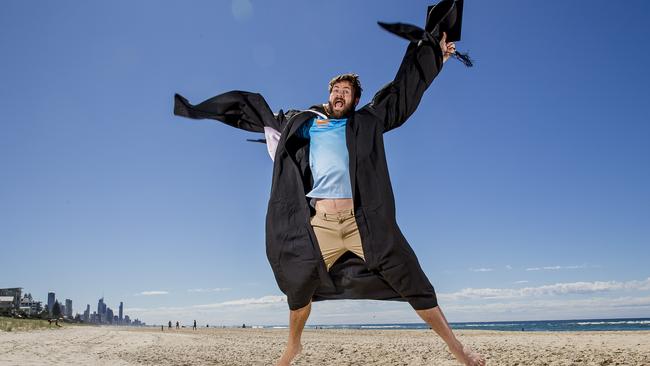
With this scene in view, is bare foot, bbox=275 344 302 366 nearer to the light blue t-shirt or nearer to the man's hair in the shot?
the light blue t-shirt

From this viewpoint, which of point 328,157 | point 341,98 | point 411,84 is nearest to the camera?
point 328,157

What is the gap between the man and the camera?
346 cm

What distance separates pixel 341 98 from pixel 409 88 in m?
0.52

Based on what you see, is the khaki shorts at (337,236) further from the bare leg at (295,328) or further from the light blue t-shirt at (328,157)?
the bare leg at (295,328)

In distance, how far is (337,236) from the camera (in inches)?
139

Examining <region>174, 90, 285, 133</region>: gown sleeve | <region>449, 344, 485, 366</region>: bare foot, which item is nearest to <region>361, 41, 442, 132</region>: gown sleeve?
<region>174, 90, 285, 133</region>: gown sleeve

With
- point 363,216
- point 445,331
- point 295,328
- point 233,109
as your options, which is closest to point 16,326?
point 233,109

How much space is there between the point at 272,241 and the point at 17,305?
11025 centimetres

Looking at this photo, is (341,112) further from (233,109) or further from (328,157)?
(233,109)

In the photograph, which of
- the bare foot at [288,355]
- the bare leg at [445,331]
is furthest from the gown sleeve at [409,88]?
the bare foot at [288,355]

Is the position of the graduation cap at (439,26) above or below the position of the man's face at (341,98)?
above

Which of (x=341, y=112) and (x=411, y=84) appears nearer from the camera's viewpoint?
(x=341, y=112)

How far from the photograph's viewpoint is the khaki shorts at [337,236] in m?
3.52

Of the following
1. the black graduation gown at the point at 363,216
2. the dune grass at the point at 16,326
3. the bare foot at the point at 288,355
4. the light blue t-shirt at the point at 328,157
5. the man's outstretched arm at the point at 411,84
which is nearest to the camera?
the black graduation gown at the point at 363,216
